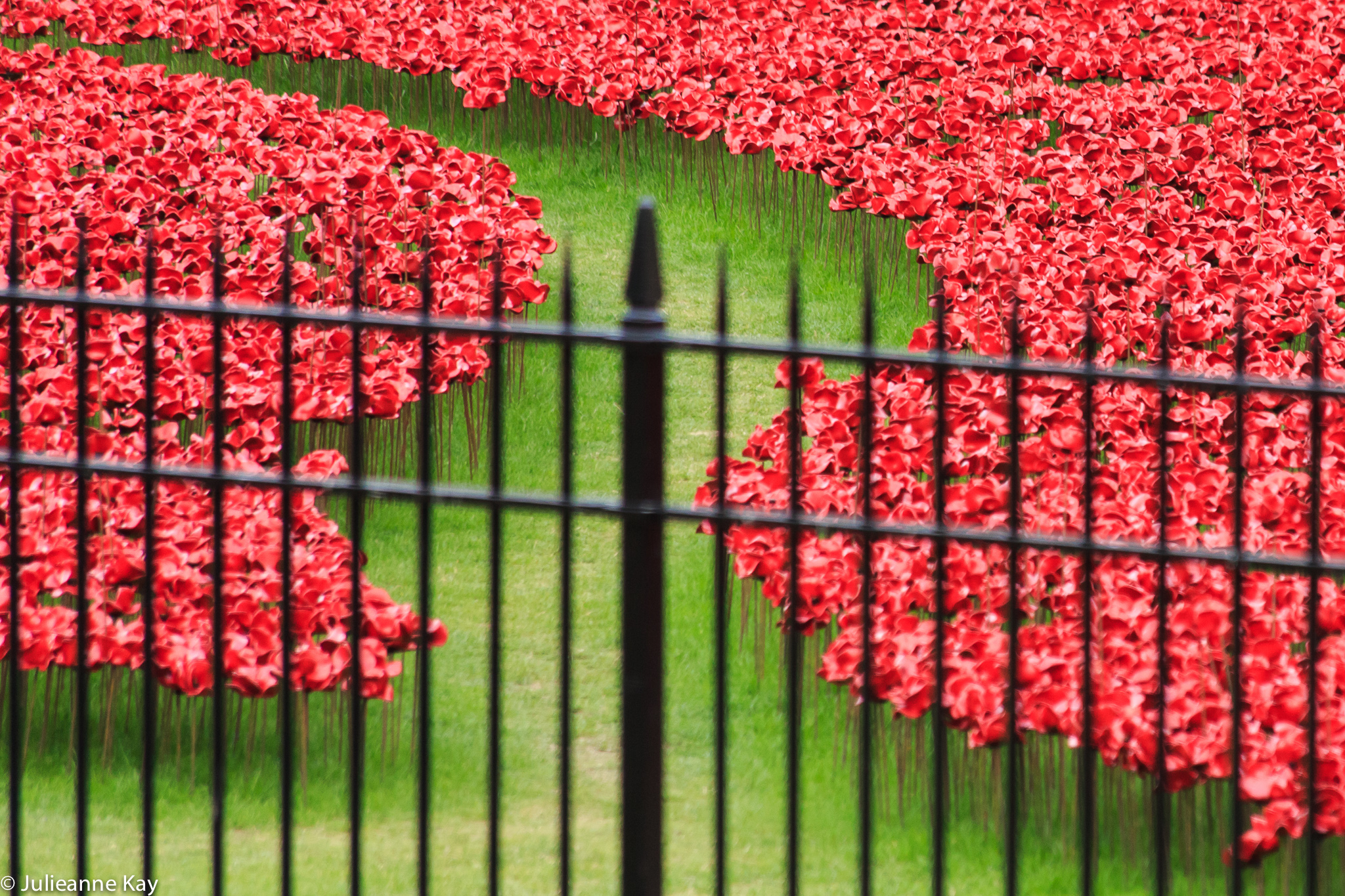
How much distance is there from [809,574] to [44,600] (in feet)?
8.85

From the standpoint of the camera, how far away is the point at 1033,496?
6359mm

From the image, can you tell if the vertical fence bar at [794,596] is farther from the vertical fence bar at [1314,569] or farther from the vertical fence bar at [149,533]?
the vertical fence bar at [149,533]

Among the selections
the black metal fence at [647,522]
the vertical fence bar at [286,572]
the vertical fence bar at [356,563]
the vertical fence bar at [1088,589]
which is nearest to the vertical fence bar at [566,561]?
the black metal fence at [647,522]

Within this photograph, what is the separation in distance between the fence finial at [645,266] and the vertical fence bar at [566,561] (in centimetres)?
13

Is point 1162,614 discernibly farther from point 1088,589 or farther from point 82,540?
point 82,540

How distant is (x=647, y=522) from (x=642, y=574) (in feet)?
0.36

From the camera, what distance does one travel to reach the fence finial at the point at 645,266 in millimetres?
3867

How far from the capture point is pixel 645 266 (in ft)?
12.7

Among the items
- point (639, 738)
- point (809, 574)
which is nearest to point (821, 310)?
point (809, 574)

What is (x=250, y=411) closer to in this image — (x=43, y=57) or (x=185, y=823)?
(x=185, y=823)

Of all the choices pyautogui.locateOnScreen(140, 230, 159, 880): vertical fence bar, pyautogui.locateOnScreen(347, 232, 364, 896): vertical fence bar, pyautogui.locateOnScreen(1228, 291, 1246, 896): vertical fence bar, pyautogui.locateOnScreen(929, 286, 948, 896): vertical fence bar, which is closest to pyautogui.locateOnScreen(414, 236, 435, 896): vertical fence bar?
pyautogui.locateOnScreen(347, 232, 364, 896): vertical fence bar

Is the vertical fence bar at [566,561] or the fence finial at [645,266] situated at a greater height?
the fence finial at [645,266]

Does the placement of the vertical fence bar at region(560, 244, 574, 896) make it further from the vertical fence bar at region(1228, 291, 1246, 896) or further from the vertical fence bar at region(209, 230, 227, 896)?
the vertical fence bar at region(1228, 291, 1246, 896)

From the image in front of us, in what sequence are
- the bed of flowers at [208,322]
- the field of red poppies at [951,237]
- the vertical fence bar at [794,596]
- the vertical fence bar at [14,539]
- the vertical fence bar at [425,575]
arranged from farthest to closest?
1. the bed of flowers at [208,322]
2. the field of red poppies at [951,237]
3. the vertical fence bar at [14,539]
4. the vertical fence bar at [425,575]
5. the vertical fence bar at [794,596]
